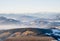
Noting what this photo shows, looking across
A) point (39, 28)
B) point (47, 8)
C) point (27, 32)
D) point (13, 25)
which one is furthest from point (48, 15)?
point (13, 25)

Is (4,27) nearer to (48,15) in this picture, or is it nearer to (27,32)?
(27,32)

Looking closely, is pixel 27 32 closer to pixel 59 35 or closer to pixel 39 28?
pixel 39 28

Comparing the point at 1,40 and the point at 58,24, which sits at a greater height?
the point at 58,24

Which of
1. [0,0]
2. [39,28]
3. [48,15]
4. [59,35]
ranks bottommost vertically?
[59,35]

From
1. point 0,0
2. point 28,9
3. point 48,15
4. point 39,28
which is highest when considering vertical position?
point 0,0

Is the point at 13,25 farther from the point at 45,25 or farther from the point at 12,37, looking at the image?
the point at 45,25

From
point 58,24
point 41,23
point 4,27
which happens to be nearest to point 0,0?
point 4,27

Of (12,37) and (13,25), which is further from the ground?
(13,25)

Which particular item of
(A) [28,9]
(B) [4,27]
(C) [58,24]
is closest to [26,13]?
(A) [28,9]
